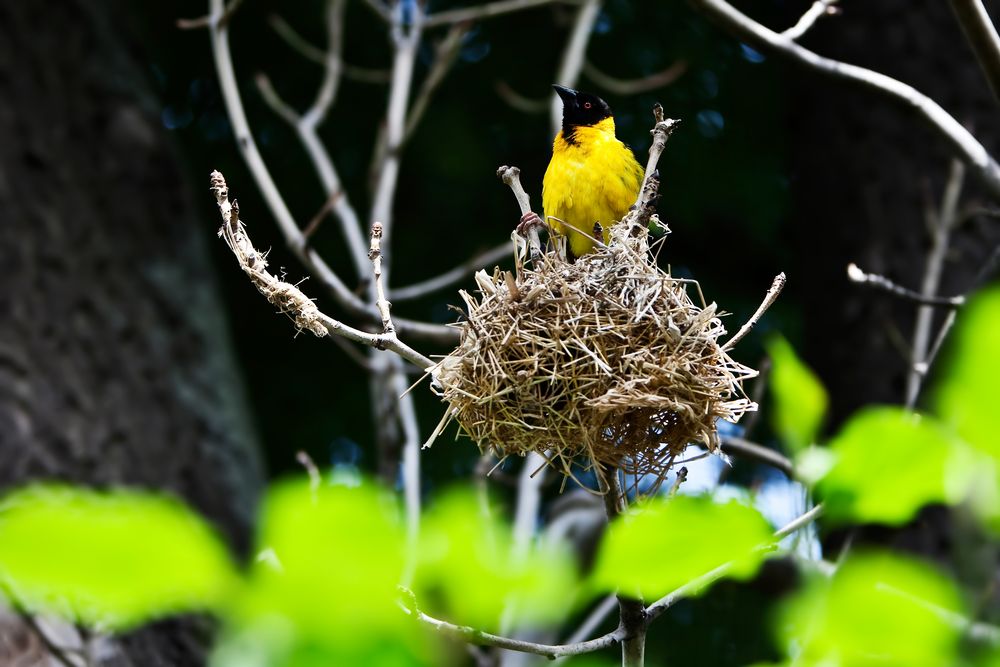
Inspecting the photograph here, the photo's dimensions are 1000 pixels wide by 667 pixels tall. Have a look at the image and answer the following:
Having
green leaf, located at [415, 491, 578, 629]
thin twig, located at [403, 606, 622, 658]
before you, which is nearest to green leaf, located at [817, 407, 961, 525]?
green leaf, located at [415, 491, 578, 629]

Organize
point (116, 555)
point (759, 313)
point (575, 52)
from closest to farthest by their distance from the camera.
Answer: point (116, 555) < point (759, 313) < point (575, 52)

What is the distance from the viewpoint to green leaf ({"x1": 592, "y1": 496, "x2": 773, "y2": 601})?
3.01 ft

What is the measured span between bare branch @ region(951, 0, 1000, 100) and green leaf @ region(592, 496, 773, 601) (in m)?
2.53

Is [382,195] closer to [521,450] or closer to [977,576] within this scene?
[521,450]

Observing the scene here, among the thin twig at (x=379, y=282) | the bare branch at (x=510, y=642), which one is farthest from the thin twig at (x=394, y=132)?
the bare branch at (x=510, y=642)

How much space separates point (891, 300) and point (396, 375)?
2757 mm

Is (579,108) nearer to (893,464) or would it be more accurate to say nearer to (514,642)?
(514,642)

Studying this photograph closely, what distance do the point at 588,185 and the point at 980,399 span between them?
11.5ft

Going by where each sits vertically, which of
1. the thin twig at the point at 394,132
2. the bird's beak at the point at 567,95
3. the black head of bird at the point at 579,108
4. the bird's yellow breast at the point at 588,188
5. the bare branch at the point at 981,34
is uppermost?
the thin twig at the point at 394,132

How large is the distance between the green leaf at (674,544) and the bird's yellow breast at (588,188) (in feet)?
10.8

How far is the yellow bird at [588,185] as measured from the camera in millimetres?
4316

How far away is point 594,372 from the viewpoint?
2.72 m

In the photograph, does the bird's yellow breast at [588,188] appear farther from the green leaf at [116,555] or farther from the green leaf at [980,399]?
the green leaf at [116,555]

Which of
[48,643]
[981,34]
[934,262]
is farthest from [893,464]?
[934,262]
